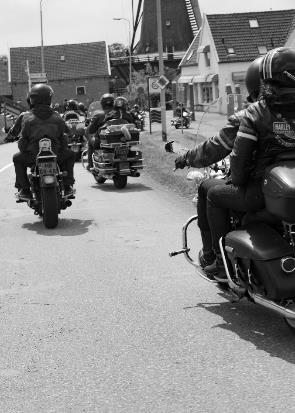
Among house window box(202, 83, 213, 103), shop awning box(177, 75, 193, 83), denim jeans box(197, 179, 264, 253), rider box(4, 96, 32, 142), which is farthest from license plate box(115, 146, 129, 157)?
shop awning box(177, 75, 193, 83)

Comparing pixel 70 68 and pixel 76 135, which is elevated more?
pixel 70 68

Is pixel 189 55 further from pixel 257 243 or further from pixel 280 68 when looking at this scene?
pixel 257 243

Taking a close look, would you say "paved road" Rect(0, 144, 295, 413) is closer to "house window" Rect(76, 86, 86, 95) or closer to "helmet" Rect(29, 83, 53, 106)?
"helmet" Rect(29, 83, 53, 106)

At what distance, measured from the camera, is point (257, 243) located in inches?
185

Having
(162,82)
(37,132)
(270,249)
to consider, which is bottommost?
(270,249)

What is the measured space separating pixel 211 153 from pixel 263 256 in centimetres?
98

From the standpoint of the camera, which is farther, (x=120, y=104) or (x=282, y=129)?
(x=120, y=104)

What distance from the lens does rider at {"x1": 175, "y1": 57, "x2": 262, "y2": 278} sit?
16.9ft

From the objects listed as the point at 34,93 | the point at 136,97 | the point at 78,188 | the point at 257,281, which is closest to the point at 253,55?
the point at 136,97

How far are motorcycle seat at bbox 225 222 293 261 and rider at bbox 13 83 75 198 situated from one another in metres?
5.51

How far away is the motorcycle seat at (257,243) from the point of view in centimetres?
460

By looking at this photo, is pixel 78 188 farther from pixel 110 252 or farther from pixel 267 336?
pixel 267 336

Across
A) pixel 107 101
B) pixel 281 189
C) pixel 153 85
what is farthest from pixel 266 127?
Result: pixel 153 85

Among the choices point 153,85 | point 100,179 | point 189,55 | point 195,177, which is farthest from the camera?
point 189,55
